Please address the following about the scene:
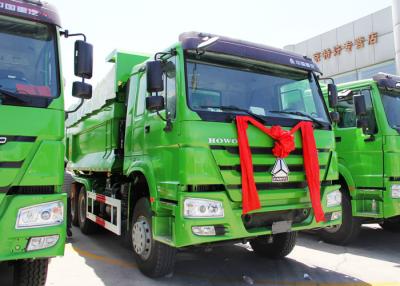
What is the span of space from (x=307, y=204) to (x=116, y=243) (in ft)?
12.7

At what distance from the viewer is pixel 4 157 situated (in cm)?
338

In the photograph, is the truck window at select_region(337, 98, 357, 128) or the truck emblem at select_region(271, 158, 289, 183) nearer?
the truck emblem at select_region(271, 158, 289, 183)

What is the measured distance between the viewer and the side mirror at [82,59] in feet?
13.2

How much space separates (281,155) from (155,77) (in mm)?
1689

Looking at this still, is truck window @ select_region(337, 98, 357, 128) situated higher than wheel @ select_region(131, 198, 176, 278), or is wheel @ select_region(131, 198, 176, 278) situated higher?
truck window @ select_region(337, 98, 357, 128)

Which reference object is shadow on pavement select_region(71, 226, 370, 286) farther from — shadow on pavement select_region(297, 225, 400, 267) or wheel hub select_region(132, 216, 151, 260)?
shadow on pavement select_region(297, 225, 400, 267)

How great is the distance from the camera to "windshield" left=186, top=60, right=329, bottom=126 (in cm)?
457

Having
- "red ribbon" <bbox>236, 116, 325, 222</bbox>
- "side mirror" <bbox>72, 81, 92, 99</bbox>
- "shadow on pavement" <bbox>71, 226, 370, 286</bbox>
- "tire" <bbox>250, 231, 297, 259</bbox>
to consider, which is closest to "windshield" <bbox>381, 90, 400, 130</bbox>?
"red ribbon" <bbox>236, 116, 325, 222</bbox>

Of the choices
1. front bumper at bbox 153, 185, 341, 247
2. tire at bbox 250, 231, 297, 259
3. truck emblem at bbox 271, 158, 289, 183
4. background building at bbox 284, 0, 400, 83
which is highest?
background building at bbox 284, 0, 400, 83

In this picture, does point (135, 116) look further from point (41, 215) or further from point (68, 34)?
point (41, 215)

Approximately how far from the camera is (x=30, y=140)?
3492 millimetres

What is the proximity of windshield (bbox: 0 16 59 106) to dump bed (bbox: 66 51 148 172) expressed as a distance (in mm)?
2400

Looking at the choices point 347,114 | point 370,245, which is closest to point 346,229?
point 370,245

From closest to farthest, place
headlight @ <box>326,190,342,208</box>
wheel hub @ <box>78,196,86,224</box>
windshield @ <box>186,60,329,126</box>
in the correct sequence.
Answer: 1. windshield @ <box>186,60,329,126</box>
2. headlight @ <box>326,190,342,208</box>
3. wheel hub @ <box>78,196,86,224</box>
